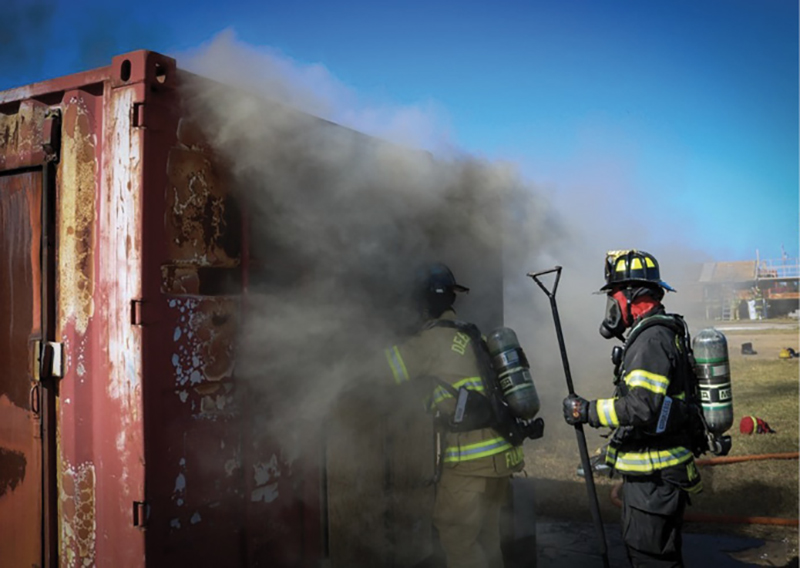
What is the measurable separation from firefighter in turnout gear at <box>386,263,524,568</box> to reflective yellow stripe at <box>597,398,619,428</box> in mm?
572

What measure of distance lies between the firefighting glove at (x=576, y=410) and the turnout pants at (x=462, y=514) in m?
0.57

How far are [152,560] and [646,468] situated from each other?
2361mm

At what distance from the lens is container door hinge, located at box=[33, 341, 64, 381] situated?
270 cm

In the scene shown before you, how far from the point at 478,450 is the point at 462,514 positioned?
369mm

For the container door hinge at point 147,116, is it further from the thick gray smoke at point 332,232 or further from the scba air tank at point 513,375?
the scba air tank at point 513,375

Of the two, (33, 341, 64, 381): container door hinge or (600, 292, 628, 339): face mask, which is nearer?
(33, 341, 64, 381): container door hinge

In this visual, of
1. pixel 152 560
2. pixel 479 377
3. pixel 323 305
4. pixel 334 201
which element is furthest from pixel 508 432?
pixel 152 560

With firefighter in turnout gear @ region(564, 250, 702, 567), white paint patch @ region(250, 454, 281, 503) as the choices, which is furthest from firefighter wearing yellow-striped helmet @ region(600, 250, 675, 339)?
white paint patch @ region(250, 454, 281, 503)

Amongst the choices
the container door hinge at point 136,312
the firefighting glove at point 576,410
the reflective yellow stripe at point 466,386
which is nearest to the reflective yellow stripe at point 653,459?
the firefighting glove at point 576,410

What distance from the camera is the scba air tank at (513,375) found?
11.7 feet

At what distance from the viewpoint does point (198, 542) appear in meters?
2.70

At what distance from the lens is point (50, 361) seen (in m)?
2.72

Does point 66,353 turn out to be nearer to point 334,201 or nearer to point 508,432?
point 334,201

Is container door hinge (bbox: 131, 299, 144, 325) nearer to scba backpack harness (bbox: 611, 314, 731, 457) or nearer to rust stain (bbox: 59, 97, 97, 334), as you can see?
rust stain (bbox: 59, 97, 97, 334)
